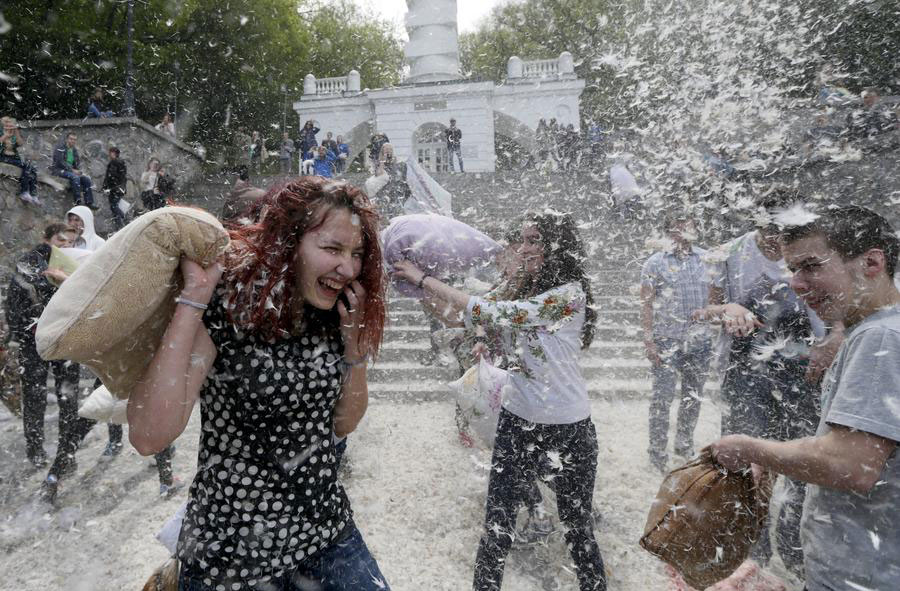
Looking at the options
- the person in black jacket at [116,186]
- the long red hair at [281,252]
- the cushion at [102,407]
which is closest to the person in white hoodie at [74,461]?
the cushion at [102,407]

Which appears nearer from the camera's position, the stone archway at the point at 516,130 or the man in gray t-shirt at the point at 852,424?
the man in gray t-shirt at the point at 852,424

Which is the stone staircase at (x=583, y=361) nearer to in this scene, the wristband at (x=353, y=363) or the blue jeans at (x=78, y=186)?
the wristband at (x=353, y=363)

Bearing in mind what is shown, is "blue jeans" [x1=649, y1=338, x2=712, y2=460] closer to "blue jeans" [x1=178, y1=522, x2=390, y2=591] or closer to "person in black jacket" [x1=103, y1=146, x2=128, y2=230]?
"blue jeans" [x1=178, y1=522, x2=390, y2=591]

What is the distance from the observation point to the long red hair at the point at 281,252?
4.03ft

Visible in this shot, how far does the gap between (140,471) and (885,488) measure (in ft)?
15.1

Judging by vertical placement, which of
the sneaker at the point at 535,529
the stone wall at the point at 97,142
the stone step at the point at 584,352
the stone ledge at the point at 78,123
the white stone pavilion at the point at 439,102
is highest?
A: the white stone pavilion at the point at 439,102

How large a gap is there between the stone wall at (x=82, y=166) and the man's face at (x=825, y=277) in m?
9.19

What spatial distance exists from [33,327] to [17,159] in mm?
7147

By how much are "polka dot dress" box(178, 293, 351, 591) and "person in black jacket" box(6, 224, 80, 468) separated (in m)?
3.09

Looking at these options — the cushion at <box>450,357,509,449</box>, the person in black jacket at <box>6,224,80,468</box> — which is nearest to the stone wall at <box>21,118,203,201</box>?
the person in black jacket at <box>6,224,80,468</box>

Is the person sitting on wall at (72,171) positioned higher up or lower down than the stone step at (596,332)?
higher up

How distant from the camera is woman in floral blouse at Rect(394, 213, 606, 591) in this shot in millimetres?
2025

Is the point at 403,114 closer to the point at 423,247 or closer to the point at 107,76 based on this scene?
the point at 107,76

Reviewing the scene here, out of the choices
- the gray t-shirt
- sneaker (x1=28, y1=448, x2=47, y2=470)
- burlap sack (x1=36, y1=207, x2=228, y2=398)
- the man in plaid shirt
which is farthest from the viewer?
sneaker (x1=28, y1=448, x2=47, y2=470)
